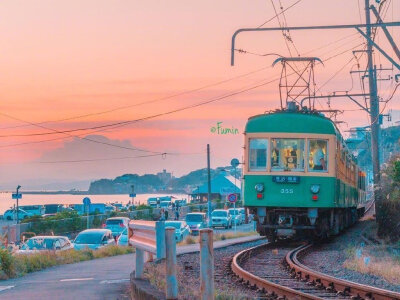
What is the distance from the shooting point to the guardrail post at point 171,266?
30.3 feet

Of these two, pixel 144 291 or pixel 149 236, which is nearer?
pixel 144 291

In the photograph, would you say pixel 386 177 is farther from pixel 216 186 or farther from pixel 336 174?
pixel 216 186

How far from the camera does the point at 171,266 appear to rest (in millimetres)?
9273

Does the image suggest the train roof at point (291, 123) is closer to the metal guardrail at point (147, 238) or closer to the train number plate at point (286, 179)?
the train number plate at point (286, 179)

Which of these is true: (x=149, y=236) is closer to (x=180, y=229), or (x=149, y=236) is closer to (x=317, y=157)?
(x=317, y=157)

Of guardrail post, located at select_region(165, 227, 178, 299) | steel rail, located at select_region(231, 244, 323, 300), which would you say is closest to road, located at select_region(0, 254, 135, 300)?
steel rail, located at select_region(231, 244, 323, 300)

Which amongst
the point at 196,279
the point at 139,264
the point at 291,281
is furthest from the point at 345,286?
the point at 139,264

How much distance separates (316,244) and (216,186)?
73.8 metres

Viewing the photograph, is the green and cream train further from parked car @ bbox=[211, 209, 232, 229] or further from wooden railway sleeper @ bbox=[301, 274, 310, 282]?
parked car @ bbox=[211, 209, 232, 229]

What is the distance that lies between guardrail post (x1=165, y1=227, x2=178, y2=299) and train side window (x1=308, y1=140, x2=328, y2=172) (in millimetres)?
13849

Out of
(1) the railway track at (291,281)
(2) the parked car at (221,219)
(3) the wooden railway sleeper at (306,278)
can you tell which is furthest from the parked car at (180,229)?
(3) the wooden railway sleeper at (306,278)

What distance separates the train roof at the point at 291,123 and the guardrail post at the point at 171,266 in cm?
1382

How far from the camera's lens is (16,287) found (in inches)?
554

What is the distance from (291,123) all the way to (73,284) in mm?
10379
